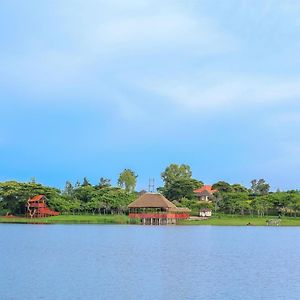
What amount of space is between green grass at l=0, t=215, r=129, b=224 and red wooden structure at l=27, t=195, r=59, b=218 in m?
2.45

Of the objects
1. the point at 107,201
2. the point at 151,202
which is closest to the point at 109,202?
the point at 107,201

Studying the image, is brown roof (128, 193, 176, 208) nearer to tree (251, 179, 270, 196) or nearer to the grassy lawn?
the grassy lawn

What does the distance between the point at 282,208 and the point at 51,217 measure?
114ft

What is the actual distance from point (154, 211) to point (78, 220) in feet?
36.8

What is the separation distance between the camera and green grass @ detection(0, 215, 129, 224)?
80.8 metres

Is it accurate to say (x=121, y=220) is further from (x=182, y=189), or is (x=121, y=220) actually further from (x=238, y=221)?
(x=182, y=189)

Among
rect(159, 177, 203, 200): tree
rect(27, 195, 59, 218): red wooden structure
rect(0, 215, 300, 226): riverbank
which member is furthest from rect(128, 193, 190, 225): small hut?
rect(159, 177, 203, 200): tree
